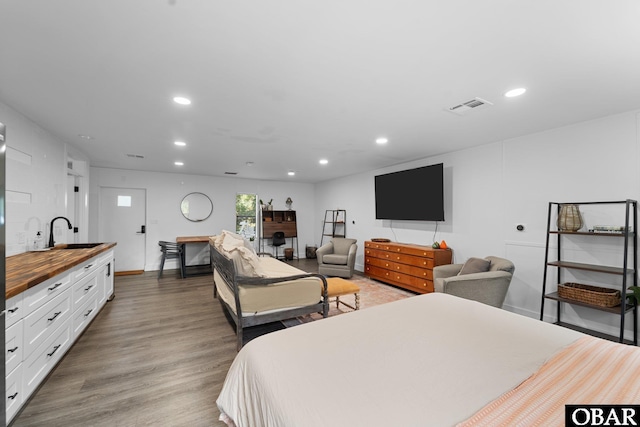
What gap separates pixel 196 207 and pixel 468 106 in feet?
21.1

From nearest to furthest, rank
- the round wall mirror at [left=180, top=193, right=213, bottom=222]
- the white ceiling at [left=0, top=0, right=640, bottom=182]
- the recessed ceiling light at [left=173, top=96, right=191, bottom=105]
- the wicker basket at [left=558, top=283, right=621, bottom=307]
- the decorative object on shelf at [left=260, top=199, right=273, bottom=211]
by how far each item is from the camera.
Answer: the white ceiling at [left=0, top=0, right=640, bottom=182] < the recessed ceiling light at [left=173, top=96, right=191, bottom=105] < the wicker basket at [left=558, top=283, right=621, bottom=307] < the round wall mirror at [left=180, top=193, right=213, bottom=222] < the decorative object on shelf at [left=260, top=199, right=273, bottom=211]

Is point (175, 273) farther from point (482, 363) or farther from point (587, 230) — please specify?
point (587, 230)

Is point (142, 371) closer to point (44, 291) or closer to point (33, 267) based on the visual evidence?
point (44, 291)

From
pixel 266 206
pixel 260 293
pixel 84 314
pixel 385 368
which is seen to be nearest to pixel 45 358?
pixel 84 314

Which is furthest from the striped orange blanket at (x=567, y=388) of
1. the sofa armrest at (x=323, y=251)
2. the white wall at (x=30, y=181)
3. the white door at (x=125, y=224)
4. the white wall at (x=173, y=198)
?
the white door at (x=125, y=224)

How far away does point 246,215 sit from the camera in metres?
7.65

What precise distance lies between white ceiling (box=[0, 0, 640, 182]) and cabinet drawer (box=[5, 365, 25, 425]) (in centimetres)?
211

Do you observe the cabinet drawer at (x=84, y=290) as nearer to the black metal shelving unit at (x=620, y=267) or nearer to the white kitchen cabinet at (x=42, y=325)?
the white kitchen cabinet at (x=42, y=325)

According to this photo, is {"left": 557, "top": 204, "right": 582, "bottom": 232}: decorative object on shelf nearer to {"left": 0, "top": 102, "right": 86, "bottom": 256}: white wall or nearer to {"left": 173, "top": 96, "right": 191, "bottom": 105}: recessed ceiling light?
{"left": 173, "top": 96, "right": 191, "bottom": 105}: recessed ceiling light

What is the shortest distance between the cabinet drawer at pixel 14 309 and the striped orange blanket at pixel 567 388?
2.47 m

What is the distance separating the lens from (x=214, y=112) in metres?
2.77

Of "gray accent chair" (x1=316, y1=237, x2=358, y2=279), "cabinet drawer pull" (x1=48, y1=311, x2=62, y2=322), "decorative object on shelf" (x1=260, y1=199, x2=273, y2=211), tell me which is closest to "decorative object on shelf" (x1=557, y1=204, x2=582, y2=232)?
"gray accent chair" (x1=316, y1=237, x2=358, y2=279)

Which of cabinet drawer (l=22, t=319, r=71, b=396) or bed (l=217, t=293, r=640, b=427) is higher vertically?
bed (l=217, t=293, r=640, b=427)

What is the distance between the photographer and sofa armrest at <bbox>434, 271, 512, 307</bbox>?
10.2 ft
